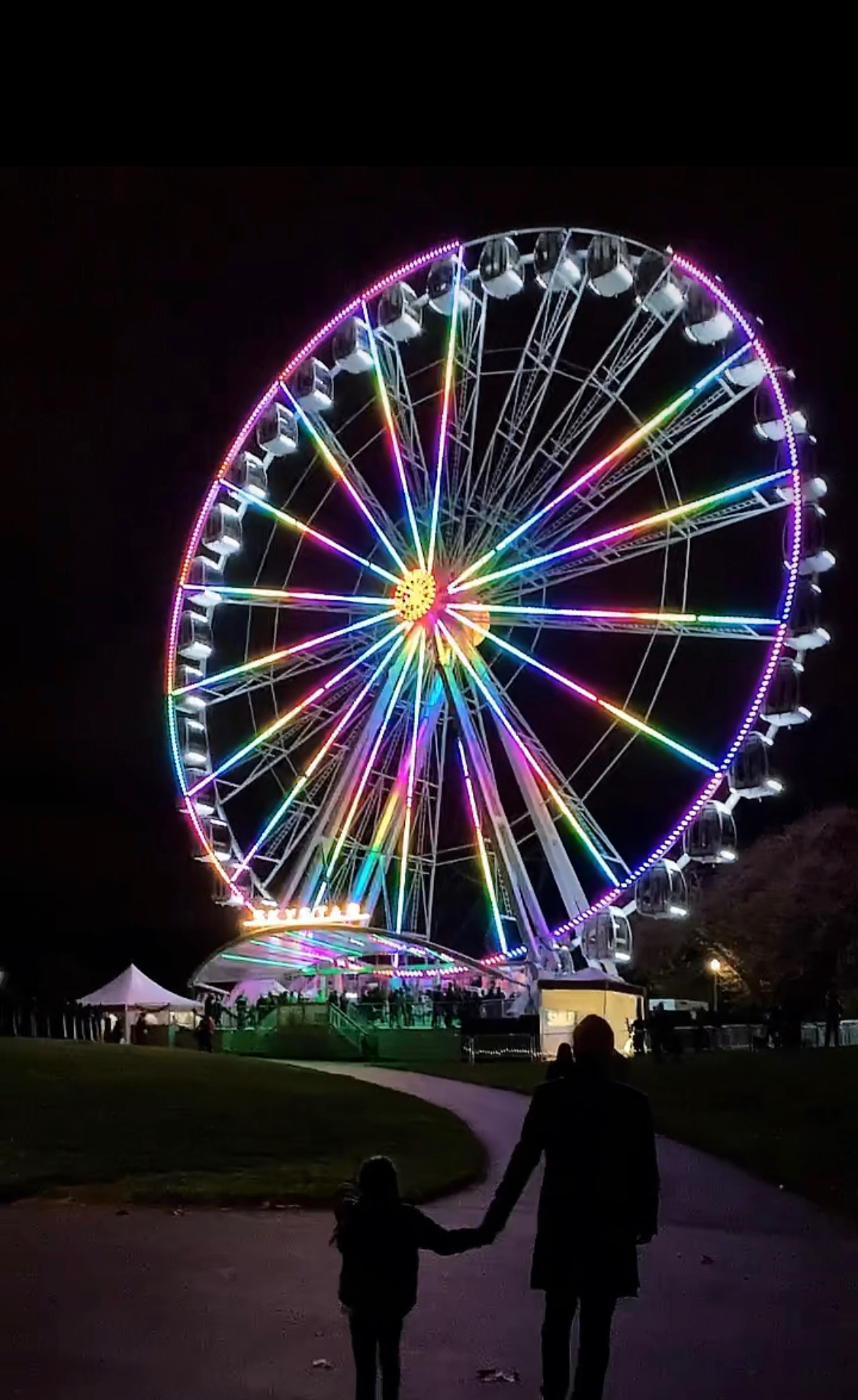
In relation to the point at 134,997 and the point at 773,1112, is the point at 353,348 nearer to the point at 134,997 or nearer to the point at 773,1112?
the point at 773,1112

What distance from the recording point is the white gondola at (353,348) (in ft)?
97.7

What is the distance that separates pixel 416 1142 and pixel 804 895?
109ft

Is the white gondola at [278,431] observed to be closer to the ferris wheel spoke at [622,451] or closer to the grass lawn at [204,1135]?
the ferris wheel spoke at [622,451]

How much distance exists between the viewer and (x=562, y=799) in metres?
27.8

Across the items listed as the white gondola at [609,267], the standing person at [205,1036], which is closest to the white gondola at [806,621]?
the white gondola at [609,267]

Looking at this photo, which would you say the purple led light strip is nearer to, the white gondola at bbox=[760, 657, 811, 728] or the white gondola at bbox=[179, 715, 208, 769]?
the white gondola at bbox=[760, 657, 811, 728]

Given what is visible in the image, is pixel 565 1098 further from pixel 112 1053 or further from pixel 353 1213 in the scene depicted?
pixel 112 1053

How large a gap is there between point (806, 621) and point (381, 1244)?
806 inches

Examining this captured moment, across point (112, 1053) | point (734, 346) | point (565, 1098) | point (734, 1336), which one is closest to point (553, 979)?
point (112, 1053)

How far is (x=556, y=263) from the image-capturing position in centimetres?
2786

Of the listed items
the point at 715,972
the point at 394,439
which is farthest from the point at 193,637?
the point at 715,972

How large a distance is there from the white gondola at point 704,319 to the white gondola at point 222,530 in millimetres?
10001

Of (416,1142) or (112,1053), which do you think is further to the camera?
(112,1053)

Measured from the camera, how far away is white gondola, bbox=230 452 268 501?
30.8 metres
